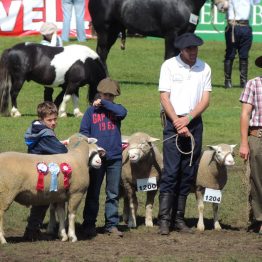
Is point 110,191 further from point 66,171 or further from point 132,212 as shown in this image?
point 66,171

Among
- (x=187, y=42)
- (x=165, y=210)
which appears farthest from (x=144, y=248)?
(x=187, y=42)

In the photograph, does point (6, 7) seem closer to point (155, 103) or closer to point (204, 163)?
point (155, 103)

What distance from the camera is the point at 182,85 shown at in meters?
12.0

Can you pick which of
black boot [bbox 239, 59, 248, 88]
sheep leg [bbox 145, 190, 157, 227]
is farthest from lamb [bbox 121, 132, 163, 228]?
black boot [bbox 239, 59, 248, 88]

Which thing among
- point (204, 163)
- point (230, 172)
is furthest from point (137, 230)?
point (230, 172)

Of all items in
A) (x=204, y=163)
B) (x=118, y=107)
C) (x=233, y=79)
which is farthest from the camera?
(x=233, y=79)

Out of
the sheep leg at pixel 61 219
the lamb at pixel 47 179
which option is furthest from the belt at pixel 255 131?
the sheep leg at pixel 61 219

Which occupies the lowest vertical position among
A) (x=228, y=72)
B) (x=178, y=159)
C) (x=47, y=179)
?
(x=47, y=179)

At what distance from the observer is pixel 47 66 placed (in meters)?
19.5

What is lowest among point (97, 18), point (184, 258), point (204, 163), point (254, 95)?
point (184, 258)

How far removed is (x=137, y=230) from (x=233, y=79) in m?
14.5

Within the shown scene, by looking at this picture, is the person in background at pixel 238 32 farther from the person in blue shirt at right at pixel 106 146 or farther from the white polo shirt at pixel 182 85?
the person in blue shirt at right at pixel 106 146

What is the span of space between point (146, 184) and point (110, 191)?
59cm

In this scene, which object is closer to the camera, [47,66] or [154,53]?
[47,66]
